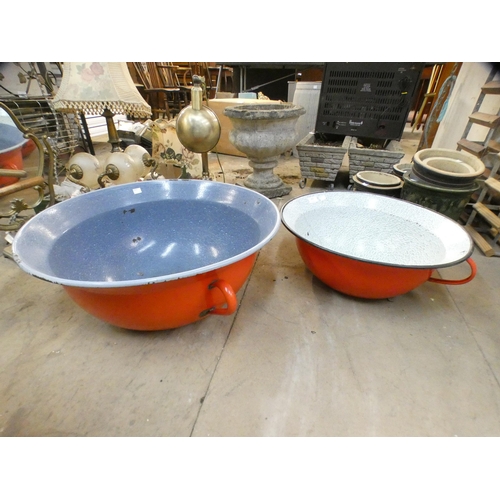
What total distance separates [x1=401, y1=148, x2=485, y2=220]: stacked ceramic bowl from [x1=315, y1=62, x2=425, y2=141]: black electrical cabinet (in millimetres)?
645

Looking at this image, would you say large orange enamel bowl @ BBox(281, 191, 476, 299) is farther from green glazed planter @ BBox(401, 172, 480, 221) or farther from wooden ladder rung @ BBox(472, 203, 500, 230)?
wooden ladder rung @ BBox(472, 203, 500, 230)

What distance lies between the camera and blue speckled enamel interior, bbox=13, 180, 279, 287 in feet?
3.13

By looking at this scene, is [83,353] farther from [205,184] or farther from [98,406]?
[205,184]

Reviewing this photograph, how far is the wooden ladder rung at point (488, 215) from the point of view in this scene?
1.39 m

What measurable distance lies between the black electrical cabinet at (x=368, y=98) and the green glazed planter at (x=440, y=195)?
78 cm

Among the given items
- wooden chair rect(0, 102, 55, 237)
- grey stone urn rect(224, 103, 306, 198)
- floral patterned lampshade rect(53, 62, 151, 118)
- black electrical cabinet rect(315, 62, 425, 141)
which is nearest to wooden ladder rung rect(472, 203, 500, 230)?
black electrical cabinet rect(315, 62, 425, 141)

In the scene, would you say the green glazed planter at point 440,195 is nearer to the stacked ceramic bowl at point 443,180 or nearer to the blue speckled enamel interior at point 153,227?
the stacked ceramic bowl at point 443,180

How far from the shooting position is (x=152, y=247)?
1.23m

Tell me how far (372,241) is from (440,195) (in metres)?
0.52

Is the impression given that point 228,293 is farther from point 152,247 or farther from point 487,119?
point 487,119

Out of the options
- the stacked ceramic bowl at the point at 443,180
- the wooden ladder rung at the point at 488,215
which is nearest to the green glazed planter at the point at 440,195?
the stacked ceramic bowl at the point at 443,180

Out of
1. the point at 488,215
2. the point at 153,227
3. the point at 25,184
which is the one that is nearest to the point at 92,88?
the point at 25,184

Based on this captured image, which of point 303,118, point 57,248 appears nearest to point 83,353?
point 57,248

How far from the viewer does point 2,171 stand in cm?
111
